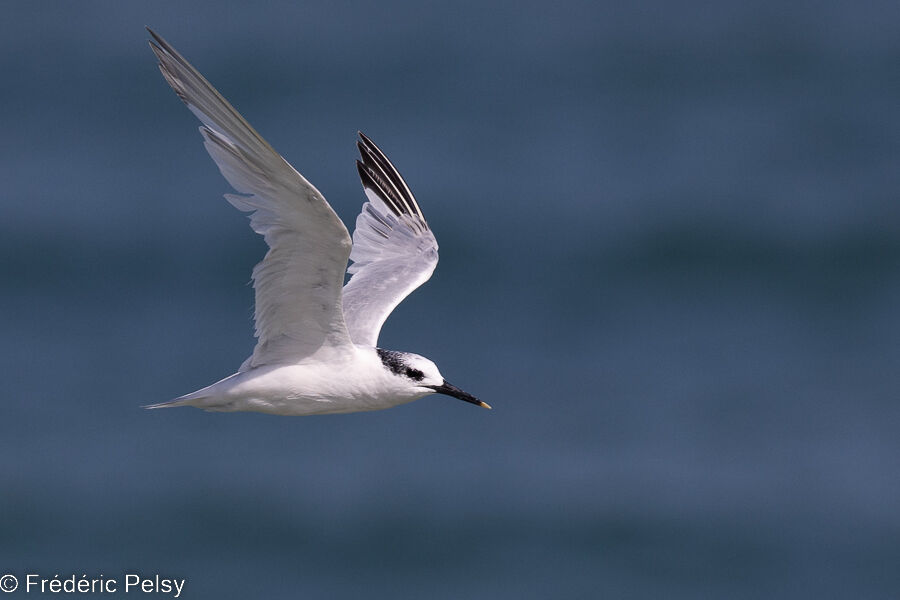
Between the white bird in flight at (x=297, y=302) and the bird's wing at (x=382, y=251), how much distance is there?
0.7 inches

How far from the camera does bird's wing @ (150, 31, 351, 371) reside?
7.51 m

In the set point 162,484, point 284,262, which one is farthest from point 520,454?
point 284,262

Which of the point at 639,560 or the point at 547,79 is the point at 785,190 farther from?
the point at 639,560

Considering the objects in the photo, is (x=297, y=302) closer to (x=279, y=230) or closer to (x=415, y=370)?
(x=279, y=230)

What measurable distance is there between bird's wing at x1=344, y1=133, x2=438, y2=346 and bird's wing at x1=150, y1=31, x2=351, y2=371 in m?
1.10

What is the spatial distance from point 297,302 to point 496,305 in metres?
12.5

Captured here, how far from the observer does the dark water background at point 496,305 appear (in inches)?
730

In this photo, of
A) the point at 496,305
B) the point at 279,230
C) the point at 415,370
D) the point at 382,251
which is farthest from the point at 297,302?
the point at 496,305

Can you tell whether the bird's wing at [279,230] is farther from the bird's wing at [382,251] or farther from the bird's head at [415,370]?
the bird's wing at [382,251]

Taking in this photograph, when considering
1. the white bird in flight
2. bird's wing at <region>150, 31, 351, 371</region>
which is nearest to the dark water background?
the white bird in flight

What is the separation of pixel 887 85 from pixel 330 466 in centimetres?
1437

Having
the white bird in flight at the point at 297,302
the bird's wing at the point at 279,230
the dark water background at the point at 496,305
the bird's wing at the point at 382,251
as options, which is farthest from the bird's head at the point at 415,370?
the dark water background at the point at 496,305

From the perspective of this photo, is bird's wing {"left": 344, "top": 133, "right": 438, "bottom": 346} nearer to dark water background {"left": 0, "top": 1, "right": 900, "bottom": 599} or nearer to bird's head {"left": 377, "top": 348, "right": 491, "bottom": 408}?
bird's head {"left": 377, "top": 348, "right": 491, "bottom": 408}

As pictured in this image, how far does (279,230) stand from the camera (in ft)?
26.3
